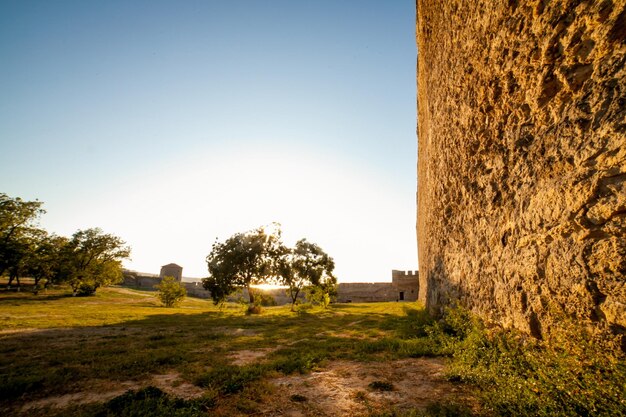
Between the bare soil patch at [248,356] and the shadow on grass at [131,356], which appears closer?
the shadow on grass at [131,356]

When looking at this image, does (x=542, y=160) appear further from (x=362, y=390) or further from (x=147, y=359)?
(x=147, y=359)

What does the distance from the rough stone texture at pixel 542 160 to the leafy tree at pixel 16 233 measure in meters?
42.6

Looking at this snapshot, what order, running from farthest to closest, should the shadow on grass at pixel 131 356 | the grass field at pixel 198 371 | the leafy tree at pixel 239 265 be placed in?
the leafy tree at pixel 239 265, the shadow on grass at pixel 131 356, the grass field at pixel 198 371

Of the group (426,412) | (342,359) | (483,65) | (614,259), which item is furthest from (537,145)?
(342,359)

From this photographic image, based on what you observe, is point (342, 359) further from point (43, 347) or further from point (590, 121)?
point (43, 347)

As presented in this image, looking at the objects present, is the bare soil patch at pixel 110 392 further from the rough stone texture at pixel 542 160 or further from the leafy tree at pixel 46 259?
the leafy tree at pixel 46 259

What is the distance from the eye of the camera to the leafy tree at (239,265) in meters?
23.7

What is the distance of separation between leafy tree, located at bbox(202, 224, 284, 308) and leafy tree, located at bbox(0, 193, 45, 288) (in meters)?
23.0

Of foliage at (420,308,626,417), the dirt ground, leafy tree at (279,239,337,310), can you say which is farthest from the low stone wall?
foliage at (420,308,626,417)

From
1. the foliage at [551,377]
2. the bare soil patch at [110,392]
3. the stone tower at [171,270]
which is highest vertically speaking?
the stone tower at [171,270]

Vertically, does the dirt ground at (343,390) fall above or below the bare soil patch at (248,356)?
above

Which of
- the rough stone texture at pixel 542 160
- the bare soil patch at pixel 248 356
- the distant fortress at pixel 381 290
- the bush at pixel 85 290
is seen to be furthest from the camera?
the distant fortress at pixel 381 290

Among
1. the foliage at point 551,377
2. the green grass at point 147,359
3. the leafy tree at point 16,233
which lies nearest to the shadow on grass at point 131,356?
the green grass at point 147,359

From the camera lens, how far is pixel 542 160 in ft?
11.9
